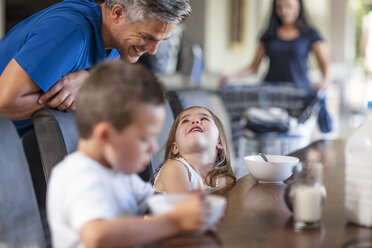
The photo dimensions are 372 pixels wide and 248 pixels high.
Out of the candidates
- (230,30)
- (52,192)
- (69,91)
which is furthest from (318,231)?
(230,30)

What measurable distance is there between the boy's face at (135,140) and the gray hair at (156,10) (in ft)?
2.58

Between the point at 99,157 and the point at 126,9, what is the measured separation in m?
0.87

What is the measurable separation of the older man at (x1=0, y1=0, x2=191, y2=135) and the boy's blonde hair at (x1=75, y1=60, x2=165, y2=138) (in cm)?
68

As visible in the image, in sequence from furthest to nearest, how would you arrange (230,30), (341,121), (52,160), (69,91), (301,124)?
1. (341,121)
2. (230,30)
3. (301,124)
4. (69,91)
5. (52,160)

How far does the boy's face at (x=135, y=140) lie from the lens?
918 millimetres

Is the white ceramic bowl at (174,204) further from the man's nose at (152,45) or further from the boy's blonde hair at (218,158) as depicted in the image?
the man's nose at (152,45)

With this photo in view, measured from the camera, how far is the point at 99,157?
971 mm

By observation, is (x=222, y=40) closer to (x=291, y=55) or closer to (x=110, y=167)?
(x=291, y=55)

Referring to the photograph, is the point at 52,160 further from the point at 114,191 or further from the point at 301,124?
the point at 301,124

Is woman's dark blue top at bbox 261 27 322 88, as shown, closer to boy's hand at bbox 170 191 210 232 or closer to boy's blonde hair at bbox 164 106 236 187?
boy's blonde hair at bbox 164 106 236 187

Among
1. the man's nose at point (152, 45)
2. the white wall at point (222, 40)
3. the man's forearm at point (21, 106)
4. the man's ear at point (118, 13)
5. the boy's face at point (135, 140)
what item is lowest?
the white wall at point (222, 40)

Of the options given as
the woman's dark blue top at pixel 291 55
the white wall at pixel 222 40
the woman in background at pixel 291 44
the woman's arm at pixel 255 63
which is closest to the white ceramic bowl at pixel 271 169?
the woman in background at pixel 291 44

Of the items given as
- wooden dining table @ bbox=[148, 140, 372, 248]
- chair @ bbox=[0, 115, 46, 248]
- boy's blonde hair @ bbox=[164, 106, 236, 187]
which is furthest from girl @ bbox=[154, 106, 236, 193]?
chair @ bbox=[0, 115, 46, 248]

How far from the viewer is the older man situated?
1571mm
